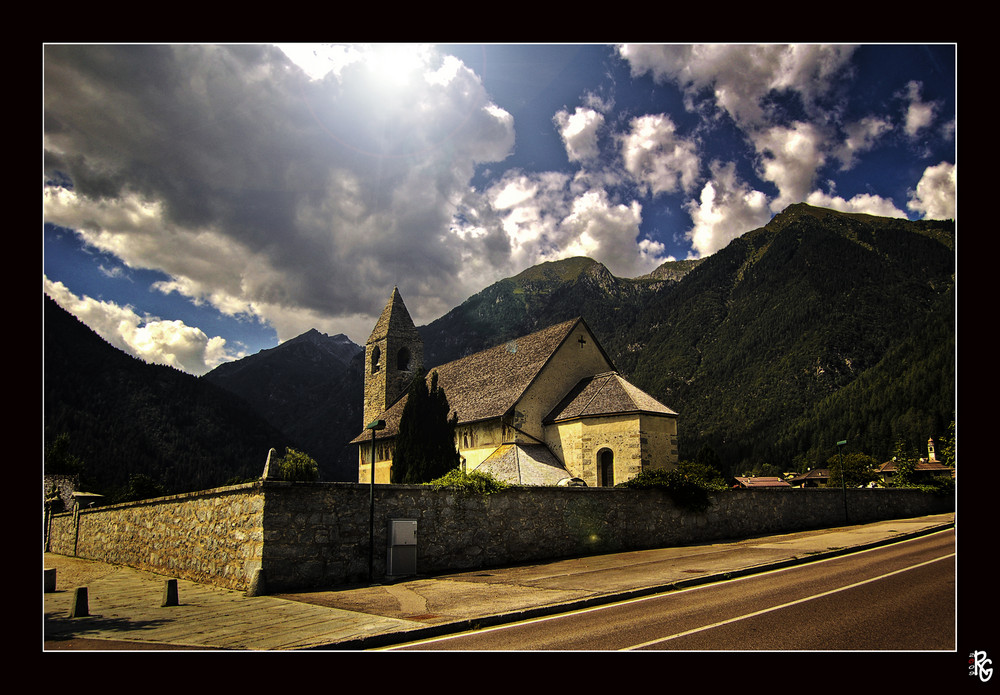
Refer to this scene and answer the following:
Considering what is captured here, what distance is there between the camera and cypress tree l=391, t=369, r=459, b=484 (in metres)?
31.8

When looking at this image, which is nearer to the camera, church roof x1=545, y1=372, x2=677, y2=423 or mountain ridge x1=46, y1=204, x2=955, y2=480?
church roof x1=545, y1=372, x2=677, y2=423

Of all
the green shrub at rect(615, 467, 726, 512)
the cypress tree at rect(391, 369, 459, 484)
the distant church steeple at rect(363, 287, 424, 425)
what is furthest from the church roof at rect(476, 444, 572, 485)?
the distant church steeple at rect(363, 287, 424, 425)

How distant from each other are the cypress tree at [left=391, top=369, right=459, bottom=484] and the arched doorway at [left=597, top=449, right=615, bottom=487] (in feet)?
25.6

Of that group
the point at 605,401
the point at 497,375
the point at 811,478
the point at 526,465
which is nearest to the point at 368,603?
the point at 526,465

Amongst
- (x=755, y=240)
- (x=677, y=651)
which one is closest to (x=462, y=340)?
(x=755, y=240)

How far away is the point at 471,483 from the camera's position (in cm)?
1620

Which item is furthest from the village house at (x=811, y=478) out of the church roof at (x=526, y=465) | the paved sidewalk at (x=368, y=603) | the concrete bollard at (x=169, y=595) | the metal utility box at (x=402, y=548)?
the concrete bollard at (x=169, y=595)

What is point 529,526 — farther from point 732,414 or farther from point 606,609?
point 732,414

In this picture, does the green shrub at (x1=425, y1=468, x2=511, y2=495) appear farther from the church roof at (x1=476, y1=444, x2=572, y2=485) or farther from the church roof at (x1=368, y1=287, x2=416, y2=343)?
the church roof at (x1=368, y1=287, x2=416, y2=343)

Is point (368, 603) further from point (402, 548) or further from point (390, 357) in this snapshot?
point (390, 357)

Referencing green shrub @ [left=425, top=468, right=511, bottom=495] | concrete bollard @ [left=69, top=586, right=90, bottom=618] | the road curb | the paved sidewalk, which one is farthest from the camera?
green shrub @ [left=425, top=468, right=511, bottom=495]

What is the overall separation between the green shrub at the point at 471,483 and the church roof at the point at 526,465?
40.2 feet

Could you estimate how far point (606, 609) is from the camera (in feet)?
33.1

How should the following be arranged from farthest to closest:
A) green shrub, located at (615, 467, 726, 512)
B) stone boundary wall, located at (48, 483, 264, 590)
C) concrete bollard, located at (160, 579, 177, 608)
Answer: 1. green shrub, located at (615, 467, 726, 512)
2. stone boundary wall, located at (48, 483, 264, 590)
3. concrete bollard, located at (160, 579, 177, 608)
